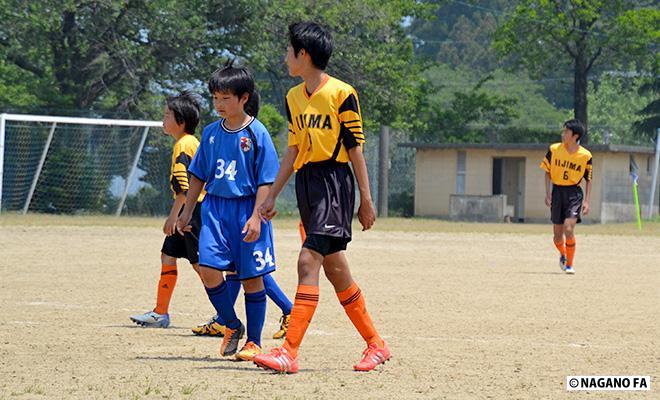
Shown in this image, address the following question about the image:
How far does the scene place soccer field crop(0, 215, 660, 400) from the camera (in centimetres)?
635

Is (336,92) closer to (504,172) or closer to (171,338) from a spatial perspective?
(171,338)

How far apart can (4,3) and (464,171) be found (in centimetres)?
1799

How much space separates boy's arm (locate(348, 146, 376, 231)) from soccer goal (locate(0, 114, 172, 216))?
24.6 m

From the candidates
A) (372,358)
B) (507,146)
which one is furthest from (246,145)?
(507,146)

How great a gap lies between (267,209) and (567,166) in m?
9.95

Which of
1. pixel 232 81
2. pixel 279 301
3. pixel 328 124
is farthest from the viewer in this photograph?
pixel 279 301

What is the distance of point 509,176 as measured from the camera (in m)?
46.0

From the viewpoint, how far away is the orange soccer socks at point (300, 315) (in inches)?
268

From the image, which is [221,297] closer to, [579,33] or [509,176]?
[509,176]

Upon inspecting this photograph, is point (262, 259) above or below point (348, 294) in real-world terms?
above

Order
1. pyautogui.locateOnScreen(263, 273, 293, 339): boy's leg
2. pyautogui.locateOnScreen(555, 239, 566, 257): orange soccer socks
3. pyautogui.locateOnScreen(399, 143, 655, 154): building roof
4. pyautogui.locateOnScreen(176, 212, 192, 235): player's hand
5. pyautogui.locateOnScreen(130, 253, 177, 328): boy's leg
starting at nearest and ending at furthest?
pyautogui.locateOnScreen(176, 212, 192, 235): player's hand
pyautogui.locateOnScreen(263, 273, 293, 339): boy's leg
pyautogui.locateOnScreen(130, 253, 177, 328): boy's leg
pyautogui.locateOnScreen(555, 239, 566, 257): orange soccer socks
pyautogui.locateOnScreen(399, 143, 655, 154): building roof

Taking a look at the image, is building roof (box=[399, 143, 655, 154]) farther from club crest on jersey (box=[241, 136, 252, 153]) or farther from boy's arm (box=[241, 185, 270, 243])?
boy's arm (box=[241, 185, 270, 243])

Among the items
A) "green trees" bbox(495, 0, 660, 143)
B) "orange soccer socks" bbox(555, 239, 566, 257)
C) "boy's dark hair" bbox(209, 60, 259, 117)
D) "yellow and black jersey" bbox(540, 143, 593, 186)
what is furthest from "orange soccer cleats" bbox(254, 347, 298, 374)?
"green trees" bbox(495, 0, 660, 143)

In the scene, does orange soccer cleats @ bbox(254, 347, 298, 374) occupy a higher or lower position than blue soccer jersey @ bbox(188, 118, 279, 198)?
lower
